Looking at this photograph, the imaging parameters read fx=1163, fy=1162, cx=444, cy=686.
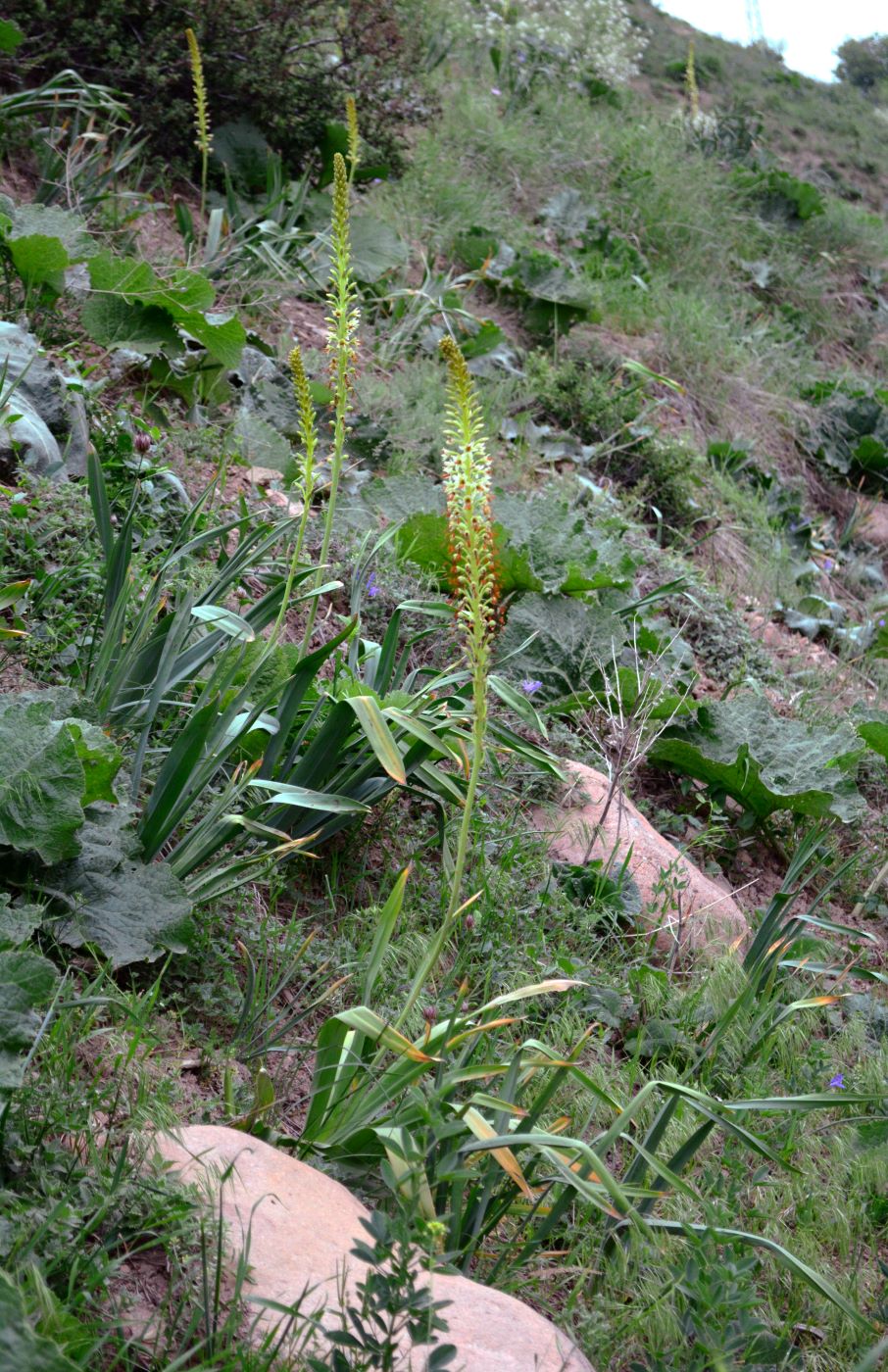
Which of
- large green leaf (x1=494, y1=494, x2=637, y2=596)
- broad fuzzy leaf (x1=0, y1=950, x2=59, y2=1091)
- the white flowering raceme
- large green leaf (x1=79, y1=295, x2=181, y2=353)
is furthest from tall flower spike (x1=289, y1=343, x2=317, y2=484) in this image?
the white flowering raceme

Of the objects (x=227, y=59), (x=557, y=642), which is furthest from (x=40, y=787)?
(x=227, y=59)

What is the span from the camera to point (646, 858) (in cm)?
318

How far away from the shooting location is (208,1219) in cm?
160

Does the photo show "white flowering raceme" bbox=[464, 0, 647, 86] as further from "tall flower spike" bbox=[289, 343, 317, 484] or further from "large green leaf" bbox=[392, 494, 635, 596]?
"tall flower spike" bbox=[289, 343, 317, 484]

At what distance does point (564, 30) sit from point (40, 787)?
11090mm

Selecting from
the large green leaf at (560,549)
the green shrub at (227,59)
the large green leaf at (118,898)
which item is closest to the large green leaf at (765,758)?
the large green leaf at (560,549)

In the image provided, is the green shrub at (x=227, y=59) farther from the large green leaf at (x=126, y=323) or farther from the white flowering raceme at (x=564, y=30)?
the white flowering raceme at (x=564, y=30)

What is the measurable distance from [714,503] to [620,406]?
0.69m

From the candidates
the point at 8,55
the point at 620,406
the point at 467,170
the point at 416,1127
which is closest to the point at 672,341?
the point at 620,406

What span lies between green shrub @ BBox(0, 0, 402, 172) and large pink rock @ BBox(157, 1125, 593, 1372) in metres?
4.72

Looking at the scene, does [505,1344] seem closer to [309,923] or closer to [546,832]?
[309,923]

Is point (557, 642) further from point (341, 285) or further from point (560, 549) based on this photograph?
point (341, 285)

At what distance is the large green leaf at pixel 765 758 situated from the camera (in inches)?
137

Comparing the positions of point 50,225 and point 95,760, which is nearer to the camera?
point 95,760
